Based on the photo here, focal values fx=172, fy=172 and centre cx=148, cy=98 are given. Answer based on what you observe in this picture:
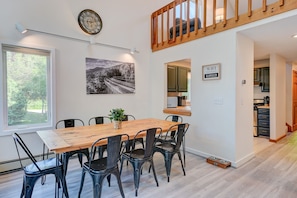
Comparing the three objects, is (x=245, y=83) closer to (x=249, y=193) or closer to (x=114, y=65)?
(x=249, y=193)

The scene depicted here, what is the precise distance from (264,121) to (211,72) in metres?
2.81

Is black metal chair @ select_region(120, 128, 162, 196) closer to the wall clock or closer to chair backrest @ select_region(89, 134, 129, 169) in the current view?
chair backrest @ select_region(89, 134, 129, 169)

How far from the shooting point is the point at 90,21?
3670 millimetres

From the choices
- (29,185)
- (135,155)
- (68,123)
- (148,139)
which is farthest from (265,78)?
(29,185)

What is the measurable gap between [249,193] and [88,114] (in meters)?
3.14

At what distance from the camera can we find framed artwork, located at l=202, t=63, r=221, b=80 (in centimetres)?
317

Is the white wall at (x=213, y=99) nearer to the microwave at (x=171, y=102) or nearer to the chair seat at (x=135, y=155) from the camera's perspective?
the microwave at (x=171, y=102)

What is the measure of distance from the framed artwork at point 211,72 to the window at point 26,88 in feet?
9.67

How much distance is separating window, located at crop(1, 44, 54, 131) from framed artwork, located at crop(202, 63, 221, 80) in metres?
2.95

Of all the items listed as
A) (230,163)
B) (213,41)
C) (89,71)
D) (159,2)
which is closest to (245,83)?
(213,41)

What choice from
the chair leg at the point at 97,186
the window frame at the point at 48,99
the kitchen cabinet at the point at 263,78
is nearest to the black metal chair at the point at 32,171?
the chair leg at the point at 97,186

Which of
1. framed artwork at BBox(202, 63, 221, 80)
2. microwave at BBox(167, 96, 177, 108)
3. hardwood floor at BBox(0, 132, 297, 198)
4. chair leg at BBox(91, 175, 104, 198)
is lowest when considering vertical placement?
hardwood floor at BBox(0, 132, 297, 198)

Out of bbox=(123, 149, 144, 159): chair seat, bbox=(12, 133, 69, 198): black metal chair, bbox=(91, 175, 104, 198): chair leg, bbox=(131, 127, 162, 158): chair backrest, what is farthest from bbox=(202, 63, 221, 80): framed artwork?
bbox=(12, 133, 69, 198): black metal chair

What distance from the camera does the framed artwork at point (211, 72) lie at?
3170 millimetres
